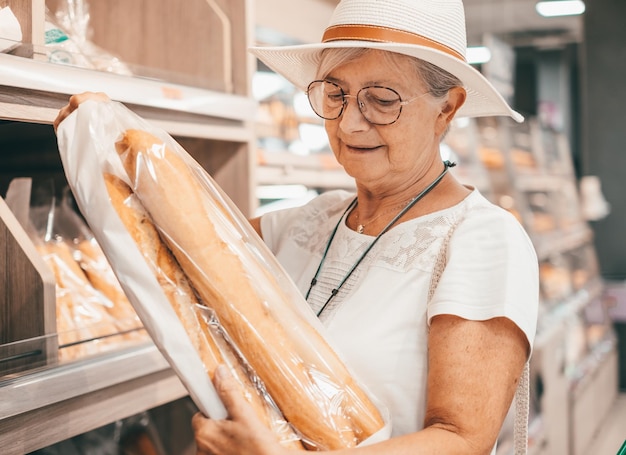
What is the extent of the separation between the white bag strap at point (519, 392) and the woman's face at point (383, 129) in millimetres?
158

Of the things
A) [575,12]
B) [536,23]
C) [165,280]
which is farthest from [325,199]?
[536,23]

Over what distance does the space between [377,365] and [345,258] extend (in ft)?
0.86

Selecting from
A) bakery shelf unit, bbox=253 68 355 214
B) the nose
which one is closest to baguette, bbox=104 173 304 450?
the nose

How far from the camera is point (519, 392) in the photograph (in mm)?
1250

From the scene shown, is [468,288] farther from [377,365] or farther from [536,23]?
[536,23]

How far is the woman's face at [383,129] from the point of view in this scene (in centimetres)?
121

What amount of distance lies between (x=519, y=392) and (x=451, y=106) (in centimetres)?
55

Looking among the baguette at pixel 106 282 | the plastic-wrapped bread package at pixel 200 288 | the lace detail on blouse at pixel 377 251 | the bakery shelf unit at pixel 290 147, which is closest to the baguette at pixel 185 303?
the plastic-wrapped bread package at pixel 200 288

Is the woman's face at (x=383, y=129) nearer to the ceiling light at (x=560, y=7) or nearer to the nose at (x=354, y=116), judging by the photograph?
the nose at (x=354, y=116)

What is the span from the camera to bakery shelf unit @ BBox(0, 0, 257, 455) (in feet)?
4.34

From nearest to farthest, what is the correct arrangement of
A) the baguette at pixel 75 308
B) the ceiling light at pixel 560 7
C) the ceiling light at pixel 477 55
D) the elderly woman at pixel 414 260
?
the elderly woman at pixel 414 260, the baguette at pixel 75 308, the ceiling light at pixel 560 7, the ceiling light at pixel 477 55

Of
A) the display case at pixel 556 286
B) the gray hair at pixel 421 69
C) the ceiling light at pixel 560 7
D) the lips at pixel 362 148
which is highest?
the ceiling light at pixel 560 7

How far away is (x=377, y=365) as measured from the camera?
1.17 meters

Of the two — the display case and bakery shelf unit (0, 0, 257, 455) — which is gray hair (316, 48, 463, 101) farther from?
the display case
